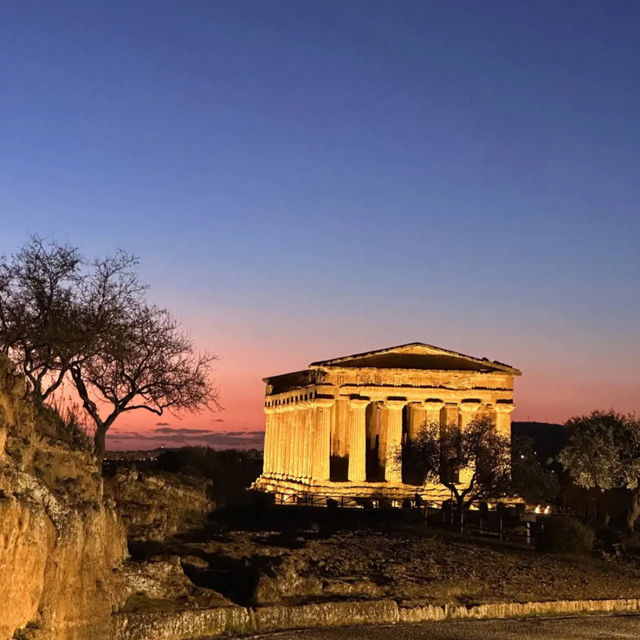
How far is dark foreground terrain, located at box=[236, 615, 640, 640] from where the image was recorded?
1809 cm

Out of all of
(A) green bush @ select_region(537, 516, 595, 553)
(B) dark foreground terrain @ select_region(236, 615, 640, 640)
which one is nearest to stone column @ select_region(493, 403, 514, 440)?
(A) green bush @ select_region(537, 516, 595, 553)

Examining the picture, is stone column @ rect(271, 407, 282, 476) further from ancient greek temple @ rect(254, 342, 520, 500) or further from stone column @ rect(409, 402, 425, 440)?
stone column @ rect(409, 402, 425, 440)

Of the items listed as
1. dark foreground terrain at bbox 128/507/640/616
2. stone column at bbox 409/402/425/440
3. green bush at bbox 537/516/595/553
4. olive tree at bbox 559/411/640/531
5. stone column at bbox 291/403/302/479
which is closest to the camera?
dark foreground terrain at bbox 128/507/640/616

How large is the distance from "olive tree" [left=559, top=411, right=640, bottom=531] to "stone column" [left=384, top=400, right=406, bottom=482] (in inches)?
366

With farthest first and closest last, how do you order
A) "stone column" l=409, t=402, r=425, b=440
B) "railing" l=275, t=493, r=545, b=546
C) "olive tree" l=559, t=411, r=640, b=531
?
1. "stone column" l=409, t=402, r=425, b=440
2. "olive tree" l=559, t=411, r=640, b=531
3. "railing" l=275, t=493, r=545, b=546

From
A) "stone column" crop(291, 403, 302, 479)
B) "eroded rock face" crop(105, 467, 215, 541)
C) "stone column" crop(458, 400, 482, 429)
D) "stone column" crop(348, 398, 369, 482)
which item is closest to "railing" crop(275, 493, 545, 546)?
"stone column" crop(348, 398, 369, 482)

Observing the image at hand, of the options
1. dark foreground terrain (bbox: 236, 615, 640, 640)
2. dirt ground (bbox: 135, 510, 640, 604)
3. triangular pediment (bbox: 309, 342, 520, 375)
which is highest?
triangular pediment (bbox: 309, 342, 520, 375)

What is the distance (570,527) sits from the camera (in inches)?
1237

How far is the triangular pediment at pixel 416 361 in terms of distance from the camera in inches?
2088

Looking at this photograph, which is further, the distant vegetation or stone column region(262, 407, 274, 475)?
stone column region(262, 407, 274, 475)

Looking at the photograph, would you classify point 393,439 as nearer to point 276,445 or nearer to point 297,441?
point 297,441

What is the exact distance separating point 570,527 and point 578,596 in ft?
25.8

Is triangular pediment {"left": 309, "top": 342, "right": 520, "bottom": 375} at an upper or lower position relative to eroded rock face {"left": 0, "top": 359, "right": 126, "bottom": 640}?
upper

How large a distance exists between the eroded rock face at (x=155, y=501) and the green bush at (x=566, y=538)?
37.5 ft
